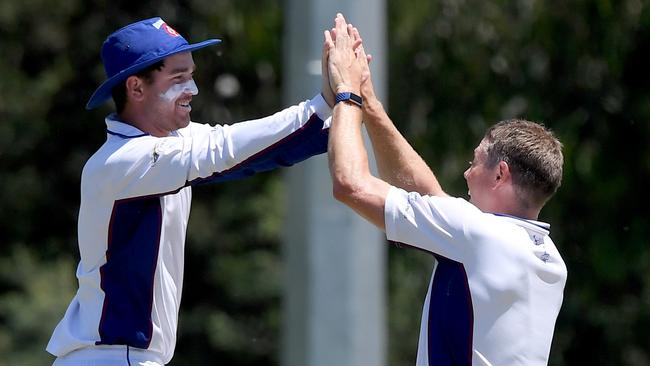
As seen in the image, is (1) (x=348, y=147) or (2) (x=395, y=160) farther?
(2) (x=395, y=160)

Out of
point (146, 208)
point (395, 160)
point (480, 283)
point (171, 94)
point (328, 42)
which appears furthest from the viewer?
point (395, 160)

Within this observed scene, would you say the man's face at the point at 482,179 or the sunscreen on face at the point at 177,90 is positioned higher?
Result: the sunscreen on face at the point at 177,90

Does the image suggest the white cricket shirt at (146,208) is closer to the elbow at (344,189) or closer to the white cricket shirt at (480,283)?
the elbow at (344,189)

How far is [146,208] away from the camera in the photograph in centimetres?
477

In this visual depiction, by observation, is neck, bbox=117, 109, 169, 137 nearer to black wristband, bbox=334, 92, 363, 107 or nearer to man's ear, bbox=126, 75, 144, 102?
man's ear, bbox=126, 75, 144, 102

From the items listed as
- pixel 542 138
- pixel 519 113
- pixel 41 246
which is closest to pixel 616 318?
pixel 519 113

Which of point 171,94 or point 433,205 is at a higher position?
point 171,94

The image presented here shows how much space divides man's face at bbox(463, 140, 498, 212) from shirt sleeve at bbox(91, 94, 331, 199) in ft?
1.63

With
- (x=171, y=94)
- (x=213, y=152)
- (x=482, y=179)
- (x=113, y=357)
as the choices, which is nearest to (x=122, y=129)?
(x=171, y=94)

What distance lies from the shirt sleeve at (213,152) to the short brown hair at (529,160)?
0.57 meters

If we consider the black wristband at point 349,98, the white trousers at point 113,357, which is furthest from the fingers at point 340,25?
the white trousers at point 113,357

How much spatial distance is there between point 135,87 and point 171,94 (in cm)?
13

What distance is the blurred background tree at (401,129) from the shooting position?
15.4 meters

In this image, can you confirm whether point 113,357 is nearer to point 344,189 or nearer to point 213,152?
point 213,152
